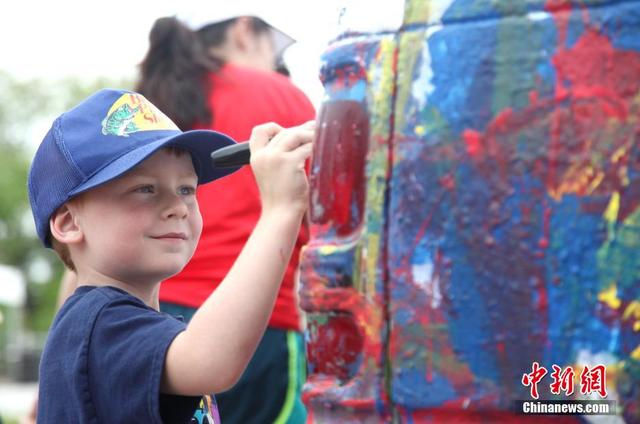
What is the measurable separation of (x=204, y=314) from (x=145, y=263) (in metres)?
0.30

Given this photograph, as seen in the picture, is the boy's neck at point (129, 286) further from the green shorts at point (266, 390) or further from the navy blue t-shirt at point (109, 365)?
the green shorts at point (266, 390)

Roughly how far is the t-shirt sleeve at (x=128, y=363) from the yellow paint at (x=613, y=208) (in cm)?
75

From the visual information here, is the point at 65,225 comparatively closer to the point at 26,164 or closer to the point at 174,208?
the point at 174,208

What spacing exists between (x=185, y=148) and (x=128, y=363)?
0.53 m

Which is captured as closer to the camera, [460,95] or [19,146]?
A: [460,95]

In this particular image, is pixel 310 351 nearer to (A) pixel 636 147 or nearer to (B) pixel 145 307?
(B) pixel 145 307

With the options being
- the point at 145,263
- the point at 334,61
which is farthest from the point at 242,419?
the point at 334,61

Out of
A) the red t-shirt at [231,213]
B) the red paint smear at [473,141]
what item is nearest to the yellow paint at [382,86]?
the red paint smear at [473,141]

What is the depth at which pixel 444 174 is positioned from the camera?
144cm

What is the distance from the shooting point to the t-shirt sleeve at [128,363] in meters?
1.66

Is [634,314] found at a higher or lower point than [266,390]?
higher

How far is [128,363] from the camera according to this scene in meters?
1.68

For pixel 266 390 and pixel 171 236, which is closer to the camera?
pixel 171 236

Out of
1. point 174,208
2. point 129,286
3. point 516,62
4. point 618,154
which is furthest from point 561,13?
point 129,286
